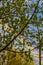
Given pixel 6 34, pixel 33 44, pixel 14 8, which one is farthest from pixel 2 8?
pixel 33 44

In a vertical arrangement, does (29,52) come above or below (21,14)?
below

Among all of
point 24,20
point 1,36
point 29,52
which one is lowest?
point 29,52

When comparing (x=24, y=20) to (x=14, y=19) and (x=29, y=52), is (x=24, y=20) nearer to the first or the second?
(x=14, y=19)

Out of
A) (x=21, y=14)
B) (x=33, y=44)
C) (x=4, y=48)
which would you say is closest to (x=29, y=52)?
(x=33, y=44)

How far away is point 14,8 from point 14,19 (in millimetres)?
193

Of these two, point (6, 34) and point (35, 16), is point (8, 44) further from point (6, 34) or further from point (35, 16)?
point (35, 16)

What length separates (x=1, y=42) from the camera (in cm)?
316

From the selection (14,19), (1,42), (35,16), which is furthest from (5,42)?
(35,16)

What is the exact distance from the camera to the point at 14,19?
3109 millimetres

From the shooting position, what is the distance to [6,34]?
3.19m

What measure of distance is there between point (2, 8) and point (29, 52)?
78 centimetres

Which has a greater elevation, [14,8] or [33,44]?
[14,8]

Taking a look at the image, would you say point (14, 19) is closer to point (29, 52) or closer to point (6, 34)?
point (6, 34)

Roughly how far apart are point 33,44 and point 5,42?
45cm
